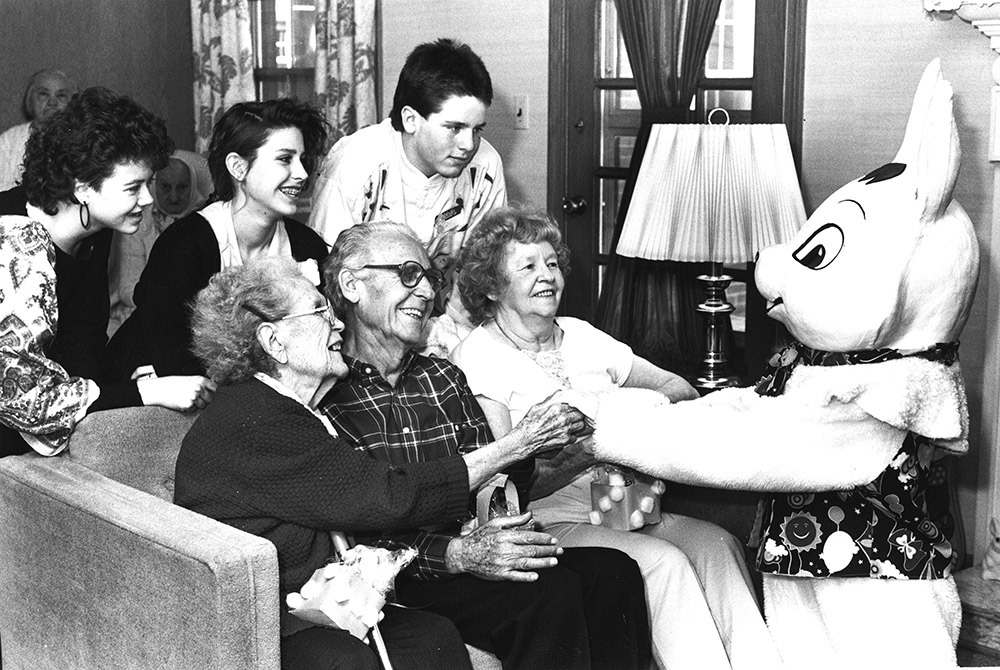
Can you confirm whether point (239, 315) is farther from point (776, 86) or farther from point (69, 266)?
point (776, 86)

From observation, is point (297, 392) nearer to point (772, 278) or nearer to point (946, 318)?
point (772, 278)

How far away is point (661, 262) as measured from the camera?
3568 mm

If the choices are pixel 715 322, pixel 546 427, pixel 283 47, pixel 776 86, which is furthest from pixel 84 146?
pixel 283 47

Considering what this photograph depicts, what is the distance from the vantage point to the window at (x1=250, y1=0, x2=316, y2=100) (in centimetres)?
521

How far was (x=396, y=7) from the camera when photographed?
445 centimetres

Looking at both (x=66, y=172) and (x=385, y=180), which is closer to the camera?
(x=66, y=172)

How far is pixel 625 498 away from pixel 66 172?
1293mm

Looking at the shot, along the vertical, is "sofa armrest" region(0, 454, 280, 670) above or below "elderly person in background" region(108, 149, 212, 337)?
below

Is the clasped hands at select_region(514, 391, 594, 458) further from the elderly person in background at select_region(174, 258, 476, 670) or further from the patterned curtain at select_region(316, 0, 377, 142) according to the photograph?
the patterned curtain at select_region(316, 0, 377, 142)

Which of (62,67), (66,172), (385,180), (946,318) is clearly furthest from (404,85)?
(62,67)

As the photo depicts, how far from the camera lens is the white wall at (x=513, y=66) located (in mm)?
3977

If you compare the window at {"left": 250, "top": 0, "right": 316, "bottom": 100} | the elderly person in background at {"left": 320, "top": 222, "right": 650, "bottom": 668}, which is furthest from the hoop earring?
the window at {"left": 250, "top": 0, "right": 316, "bottom": 100}

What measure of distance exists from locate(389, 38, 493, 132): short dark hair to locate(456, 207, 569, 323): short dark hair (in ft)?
1.26

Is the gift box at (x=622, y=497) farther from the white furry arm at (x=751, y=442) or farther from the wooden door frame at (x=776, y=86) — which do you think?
the wooden door frame at (x=776, y=86)
